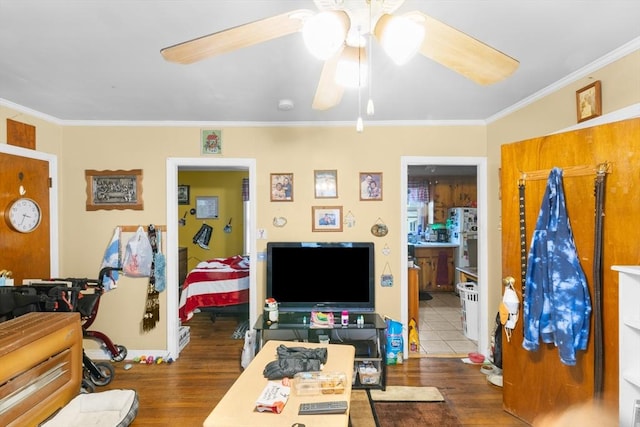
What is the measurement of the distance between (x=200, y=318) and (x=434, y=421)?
133 inches

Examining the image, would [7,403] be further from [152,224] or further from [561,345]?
[561,345]

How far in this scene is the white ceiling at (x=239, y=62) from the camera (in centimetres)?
152

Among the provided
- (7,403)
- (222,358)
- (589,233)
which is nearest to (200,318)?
(222,358)

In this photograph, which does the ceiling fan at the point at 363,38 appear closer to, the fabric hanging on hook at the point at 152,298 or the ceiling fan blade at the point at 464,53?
the ceiling fan blade at the point at 464,53

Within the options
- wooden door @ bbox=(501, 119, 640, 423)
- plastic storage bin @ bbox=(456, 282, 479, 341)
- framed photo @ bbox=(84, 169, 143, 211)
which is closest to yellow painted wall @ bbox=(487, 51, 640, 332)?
wooden door @ bbox=(501, 119, 640, 423)

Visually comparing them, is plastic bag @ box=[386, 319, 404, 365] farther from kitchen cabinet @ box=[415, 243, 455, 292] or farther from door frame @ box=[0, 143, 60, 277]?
door frame @ box=[0, 143, 60, 277]

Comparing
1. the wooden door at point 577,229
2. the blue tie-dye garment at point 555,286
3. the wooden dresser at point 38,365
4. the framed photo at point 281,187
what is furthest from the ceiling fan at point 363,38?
the framed photo at point 281,187

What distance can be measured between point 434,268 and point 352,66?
18.5 feet

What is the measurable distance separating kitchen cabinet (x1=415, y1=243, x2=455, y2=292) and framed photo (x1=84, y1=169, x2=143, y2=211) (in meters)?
4.72

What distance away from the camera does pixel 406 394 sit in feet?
8.95

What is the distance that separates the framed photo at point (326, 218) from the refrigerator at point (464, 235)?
11.2 feet

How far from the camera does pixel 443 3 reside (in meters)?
1.47

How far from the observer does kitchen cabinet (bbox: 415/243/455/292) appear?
20.3 feet

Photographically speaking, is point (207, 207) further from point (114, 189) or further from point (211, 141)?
point (211, 141)
